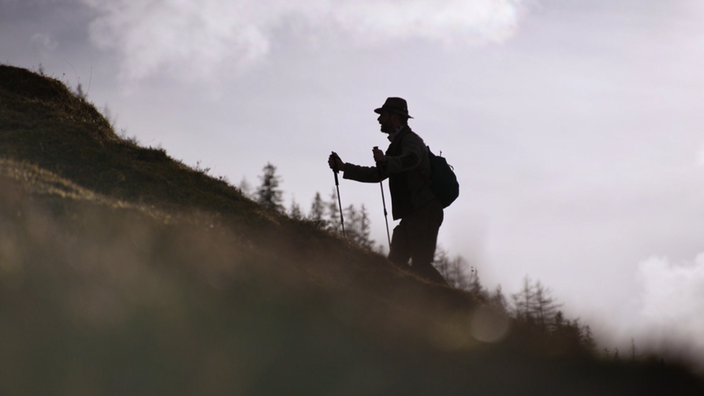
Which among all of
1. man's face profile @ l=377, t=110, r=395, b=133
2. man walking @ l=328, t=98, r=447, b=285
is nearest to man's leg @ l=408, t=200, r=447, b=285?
man walking @ l=328, t=98, r=447, b=285

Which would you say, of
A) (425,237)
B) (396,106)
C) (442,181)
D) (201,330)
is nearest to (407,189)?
(442,181)

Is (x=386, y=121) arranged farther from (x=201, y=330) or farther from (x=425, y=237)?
(x=201, y=330)

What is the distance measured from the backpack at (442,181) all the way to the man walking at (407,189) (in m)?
0.10

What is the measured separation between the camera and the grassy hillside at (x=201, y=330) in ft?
11.9

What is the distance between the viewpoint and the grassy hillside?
3619 mm

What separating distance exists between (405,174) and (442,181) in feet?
2.12

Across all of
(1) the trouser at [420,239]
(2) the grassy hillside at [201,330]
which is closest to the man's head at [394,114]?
(1) the trouser at [420,239]

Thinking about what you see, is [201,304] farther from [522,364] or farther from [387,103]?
[387,103]

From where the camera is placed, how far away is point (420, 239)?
9.21m

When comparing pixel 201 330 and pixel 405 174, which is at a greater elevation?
pixel 405 174

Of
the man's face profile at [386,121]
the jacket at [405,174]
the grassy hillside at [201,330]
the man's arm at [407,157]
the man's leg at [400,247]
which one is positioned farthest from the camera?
the man's face profile at [386,121]

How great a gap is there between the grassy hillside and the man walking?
8.09 feet

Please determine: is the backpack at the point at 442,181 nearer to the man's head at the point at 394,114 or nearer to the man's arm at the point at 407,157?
the man's arm at the point at 407,157

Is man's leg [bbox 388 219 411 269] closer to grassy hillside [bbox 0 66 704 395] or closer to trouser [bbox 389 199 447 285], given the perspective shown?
trouser [bbox 389 199 447 285]
